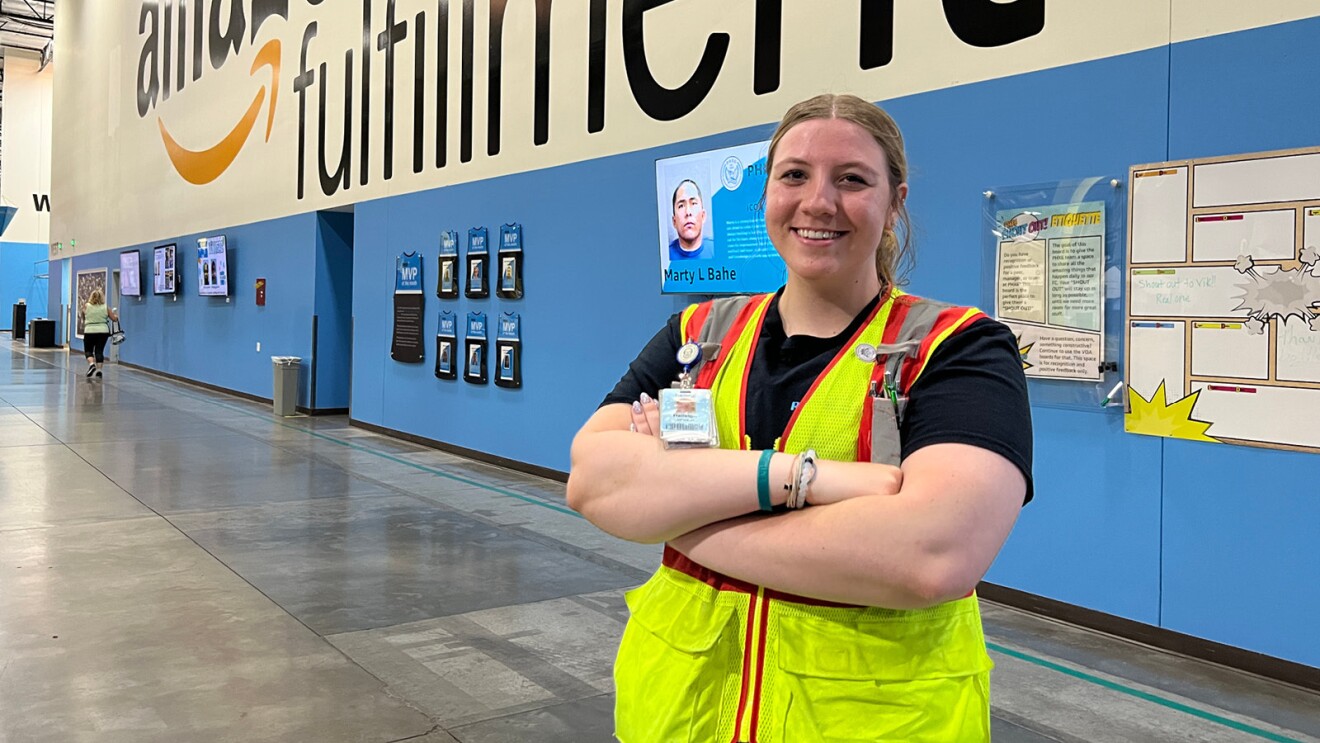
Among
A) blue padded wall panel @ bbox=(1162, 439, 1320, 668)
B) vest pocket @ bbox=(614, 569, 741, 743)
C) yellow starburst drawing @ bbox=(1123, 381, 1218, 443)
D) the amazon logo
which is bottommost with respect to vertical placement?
blue padded wall panel @ bbox=(1162, 439, 1320, 668)

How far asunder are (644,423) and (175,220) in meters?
16.2

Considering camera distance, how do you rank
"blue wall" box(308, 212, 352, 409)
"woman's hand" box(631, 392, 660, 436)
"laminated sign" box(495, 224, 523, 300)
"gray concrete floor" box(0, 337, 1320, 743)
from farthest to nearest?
1. "blue wall" box(308, 212, 352, 409)
2. "laminated sign" box(495, 224, 523, 300)
3. "gray concrete floor" box(0, 337, 1320, 743)
4. "woman's hand" box(631, 392, 660, 436)

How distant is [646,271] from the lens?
21.2 ft

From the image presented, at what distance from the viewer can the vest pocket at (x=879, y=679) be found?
3.54 ft

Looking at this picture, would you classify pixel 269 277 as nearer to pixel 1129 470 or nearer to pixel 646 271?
pixel 646 271

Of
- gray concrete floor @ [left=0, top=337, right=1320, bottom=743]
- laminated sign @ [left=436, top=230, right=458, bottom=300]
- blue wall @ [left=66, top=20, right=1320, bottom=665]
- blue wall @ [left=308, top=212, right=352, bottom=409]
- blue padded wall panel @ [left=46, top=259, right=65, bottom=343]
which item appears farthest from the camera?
blue padded wall panel @ [left=46, top=259, right=65, bottom=343]

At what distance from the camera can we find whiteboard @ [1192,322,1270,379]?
137 inches

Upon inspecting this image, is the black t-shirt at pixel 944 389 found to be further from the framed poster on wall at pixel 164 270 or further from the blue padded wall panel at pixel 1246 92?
the framed poster on wall at pixel 164 270

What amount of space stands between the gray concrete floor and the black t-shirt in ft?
6.74

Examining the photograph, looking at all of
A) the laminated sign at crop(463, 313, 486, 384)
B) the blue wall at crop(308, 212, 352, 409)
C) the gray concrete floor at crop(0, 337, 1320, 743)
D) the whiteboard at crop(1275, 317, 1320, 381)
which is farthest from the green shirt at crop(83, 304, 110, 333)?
the whiteboard at crop(1275, 317, 1320, 381)

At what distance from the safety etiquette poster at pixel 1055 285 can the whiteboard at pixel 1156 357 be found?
137mm

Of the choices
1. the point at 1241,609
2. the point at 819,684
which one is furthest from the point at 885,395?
the point at 1241,609

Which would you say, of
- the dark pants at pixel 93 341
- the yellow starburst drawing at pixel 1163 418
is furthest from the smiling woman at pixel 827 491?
the dark pants at pixel 93 341

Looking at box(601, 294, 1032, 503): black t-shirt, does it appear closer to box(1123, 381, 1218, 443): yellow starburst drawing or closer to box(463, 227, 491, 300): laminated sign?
box(1123, 381, 1218, 443): yellow starburst drawing
